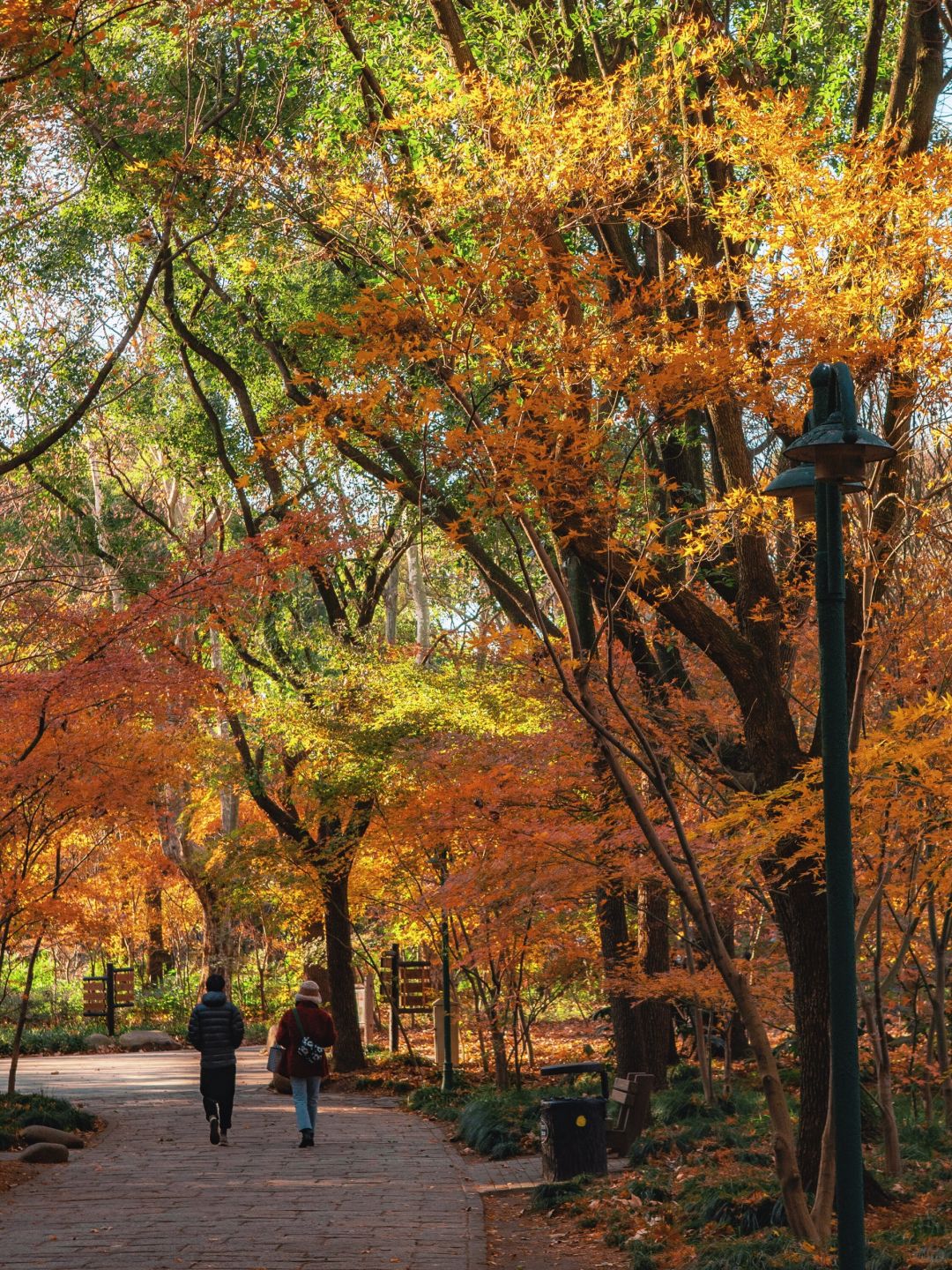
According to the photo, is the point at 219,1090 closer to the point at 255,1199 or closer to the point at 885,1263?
the point at 255,1199

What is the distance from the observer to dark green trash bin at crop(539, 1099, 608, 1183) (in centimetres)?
1064

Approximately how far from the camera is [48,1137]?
13227 millimetres

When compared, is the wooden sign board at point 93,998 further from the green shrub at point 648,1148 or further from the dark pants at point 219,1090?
the green shrub at point 648,1148

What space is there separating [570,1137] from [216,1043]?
3.84 m

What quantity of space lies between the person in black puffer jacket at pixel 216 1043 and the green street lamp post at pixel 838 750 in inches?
320

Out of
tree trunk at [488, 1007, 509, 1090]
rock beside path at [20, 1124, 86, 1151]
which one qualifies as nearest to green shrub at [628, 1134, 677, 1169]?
tree trunk at [488, 1007, 509, 1090]

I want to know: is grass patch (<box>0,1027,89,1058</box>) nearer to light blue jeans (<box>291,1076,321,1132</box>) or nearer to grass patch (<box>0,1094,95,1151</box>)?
grass patch (<box>0,1094,95,1151</box>)

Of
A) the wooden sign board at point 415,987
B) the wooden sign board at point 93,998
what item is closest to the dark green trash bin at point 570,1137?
the wooden sign board at point 415,987

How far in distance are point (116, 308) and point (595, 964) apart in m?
10.4

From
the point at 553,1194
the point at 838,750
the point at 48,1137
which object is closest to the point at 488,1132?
the point at 553,1194

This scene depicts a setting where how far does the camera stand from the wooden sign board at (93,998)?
27.8 meters

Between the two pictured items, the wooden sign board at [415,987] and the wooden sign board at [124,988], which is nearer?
the wooden sign board at [415,987]

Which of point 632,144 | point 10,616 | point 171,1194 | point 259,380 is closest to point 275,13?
point 632,144

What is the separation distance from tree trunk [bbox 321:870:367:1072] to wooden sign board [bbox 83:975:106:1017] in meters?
9.05
